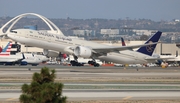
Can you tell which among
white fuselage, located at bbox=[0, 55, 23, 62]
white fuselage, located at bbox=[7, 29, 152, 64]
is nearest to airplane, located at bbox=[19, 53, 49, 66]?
white fuselage, located at bbox=[0, 55, 23, 62]

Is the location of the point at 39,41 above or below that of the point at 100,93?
above

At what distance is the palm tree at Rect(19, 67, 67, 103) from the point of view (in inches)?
782

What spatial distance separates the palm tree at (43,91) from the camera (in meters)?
19.9

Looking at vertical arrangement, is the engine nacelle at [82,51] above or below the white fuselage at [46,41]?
below

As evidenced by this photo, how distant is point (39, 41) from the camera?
236 feet

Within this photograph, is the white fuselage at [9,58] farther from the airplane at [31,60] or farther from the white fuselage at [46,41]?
the white fuselage at [46,41]

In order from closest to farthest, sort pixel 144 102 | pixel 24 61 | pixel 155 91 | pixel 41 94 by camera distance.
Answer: pixel 41 94
pixel 144 102
pixel 155 91
pixel 24 61


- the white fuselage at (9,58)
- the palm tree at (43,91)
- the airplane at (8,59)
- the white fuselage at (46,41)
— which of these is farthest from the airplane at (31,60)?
the palm tree at (43,91)

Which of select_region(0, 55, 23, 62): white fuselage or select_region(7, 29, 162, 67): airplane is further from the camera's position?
select_region(0, 55, 23, 62): white fuselage

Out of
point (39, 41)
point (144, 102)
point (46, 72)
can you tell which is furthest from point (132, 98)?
point (39, 41)

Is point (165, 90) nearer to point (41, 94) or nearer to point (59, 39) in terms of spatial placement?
point (41, 94)

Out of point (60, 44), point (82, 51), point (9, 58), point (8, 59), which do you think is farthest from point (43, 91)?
point (9, 58)

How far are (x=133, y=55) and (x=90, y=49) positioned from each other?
1038 cm

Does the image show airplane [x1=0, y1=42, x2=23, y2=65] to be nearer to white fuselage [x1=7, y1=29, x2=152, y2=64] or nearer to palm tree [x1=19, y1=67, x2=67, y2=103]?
white fuselage [x1=7, y1=29, x2=152, y2=64]
